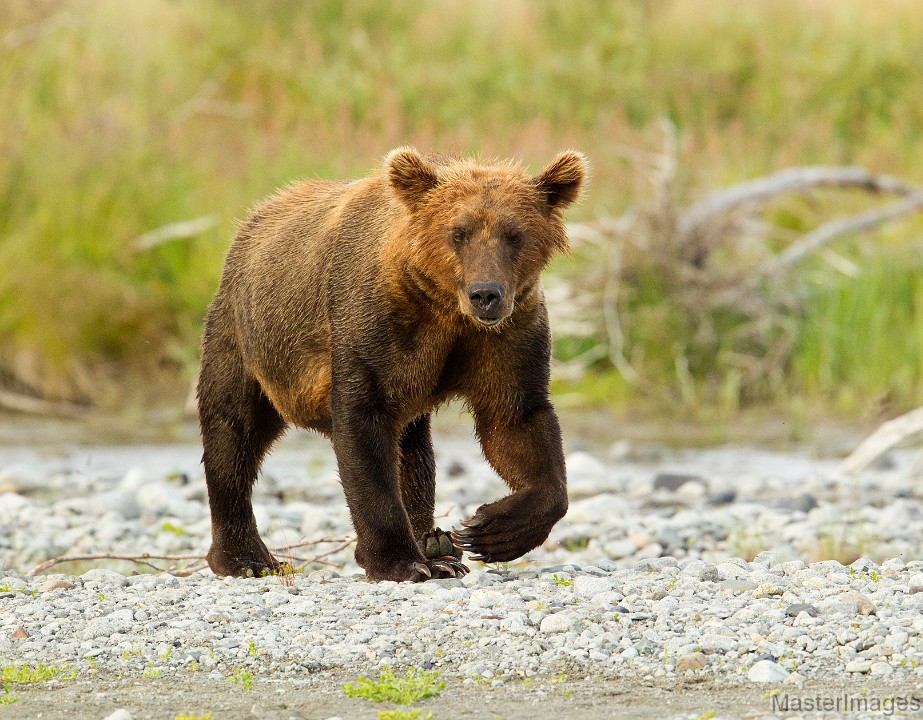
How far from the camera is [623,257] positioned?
41.4 feet

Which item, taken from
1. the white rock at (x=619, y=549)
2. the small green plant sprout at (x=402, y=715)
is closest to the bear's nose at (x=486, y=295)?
the small green plant sprout at (x=402, y=715)

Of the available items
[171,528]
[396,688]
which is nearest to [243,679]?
[396,688]

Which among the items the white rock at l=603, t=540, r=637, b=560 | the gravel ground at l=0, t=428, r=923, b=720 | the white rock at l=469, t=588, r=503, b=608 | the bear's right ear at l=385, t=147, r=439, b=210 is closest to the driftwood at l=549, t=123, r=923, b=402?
the white rock at l=603, t=540, r=637, b=560

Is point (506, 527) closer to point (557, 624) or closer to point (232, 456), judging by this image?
point (557, 624)

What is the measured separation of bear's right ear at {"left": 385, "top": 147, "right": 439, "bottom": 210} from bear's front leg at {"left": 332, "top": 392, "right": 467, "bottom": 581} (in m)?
0.82

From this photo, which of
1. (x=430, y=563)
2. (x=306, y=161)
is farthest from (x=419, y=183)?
(x=306, y=161)

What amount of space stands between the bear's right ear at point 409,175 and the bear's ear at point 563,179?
1.46ft

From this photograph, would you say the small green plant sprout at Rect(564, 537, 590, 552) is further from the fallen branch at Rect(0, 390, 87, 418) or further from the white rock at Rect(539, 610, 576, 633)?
the fallen branch at Rect(0, 390, 87, 418)

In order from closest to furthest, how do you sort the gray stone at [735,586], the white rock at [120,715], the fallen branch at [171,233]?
1. the white rock at [120,715]
2. the gray stone at [735,586]
3. the fallen branch at [171,233]

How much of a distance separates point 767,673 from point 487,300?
1.72 metres

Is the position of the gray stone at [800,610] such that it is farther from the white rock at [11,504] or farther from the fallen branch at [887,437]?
the white rock at [11,504]

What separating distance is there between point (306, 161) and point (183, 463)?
17.1 ft

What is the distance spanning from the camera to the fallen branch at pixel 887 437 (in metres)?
9.13

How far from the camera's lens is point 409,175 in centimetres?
595
